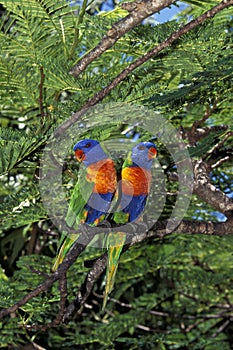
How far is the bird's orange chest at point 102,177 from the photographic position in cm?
67

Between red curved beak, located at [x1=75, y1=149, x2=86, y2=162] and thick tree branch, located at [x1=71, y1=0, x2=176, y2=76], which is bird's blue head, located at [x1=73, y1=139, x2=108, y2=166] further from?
thick tree branch, located at [x1=71, y1=0, x2=176, y2=76]

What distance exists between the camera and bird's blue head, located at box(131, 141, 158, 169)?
69 cm

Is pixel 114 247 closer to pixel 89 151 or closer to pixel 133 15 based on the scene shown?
pixel 89 151

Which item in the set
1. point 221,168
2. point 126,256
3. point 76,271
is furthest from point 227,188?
point 76,271

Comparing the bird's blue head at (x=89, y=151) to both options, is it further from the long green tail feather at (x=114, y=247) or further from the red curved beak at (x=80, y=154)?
the long green tail feather at (x=114, y=247)

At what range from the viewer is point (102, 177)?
0.67 meters

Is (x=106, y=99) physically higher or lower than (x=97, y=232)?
higher

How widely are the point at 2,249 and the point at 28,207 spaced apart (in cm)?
91

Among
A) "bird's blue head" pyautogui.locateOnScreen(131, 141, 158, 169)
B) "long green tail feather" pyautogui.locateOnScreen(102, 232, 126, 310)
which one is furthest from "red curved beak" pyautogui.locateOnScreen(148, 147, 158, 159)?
"long green tail feather" pyautogui.locateOnScreen(102, 232, 126, 310)

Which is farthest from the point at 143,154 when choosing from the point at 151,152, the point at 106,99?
the point at 106,99

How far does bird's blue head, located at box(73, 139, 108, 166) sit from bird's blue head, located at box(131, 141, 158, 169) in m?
0.04

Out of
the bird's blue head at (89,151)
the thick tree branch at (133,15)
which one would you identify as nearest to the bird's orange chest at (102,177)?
the bird's blue head at (89,151)

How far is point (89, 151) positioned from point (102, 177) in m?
0.04

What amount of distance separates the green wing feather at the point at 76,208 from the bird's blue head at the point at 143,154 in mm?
65
